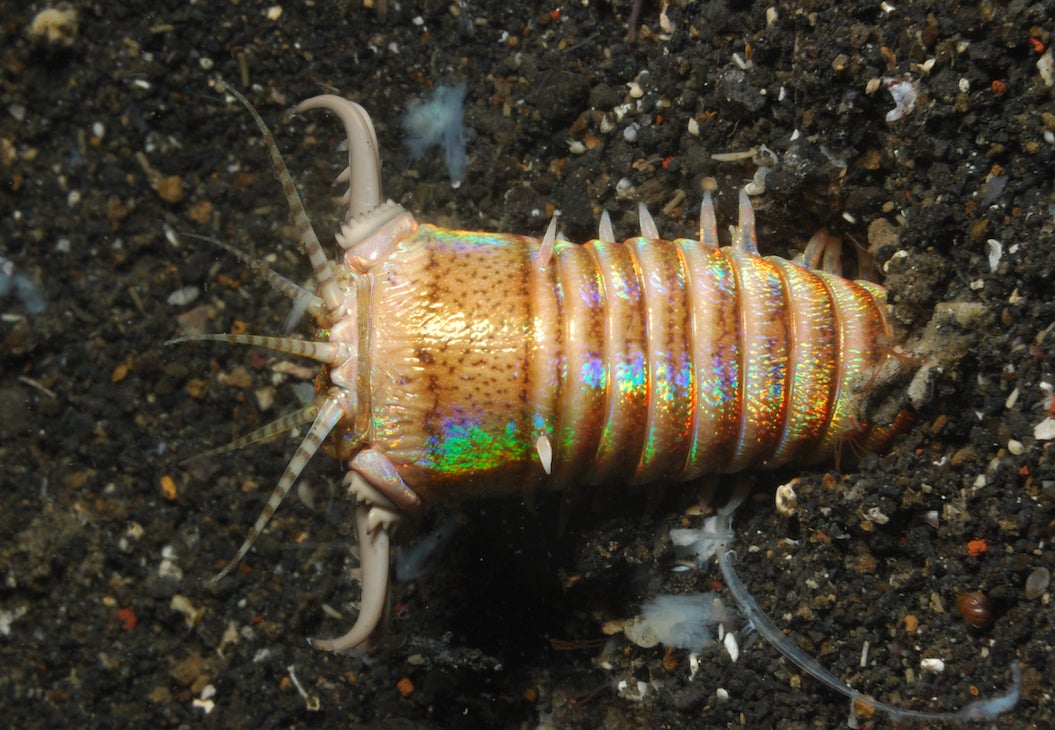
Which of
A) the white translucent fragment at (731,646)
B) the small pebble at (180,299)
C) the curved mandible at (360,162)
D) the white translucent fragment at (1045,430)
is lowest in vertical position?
the white translucent fragment at (731,646)

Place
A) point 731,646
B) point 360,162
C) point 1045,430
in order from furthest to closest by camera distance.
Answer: point 731,646 → point 360,162 → point 1045,430

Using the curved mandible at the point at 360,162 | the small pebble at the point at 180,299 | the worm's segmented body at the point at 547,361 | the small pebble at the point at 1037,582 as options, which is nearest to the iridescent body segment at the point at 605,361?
the worm's segmented body at the point at 547,361

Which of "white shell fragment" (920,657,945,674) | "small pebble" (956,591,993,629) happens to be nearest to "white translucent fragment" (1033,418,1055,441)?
"small pebble" (956,591,993,629)

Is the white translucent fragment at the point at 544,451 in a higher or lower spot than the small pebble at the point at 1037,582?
higher

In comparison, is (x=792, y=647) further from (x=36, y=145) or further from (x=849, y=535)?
(x=36, y=145)

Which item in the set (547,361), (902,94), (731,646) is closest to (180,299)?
(547,361)

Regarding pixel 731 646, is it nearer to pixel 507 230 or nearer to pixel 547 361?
pixel 547 361

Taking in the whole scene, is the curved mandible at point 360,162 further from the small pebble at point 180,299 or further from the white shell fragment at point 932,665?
the white shell fragment at point 932,665
